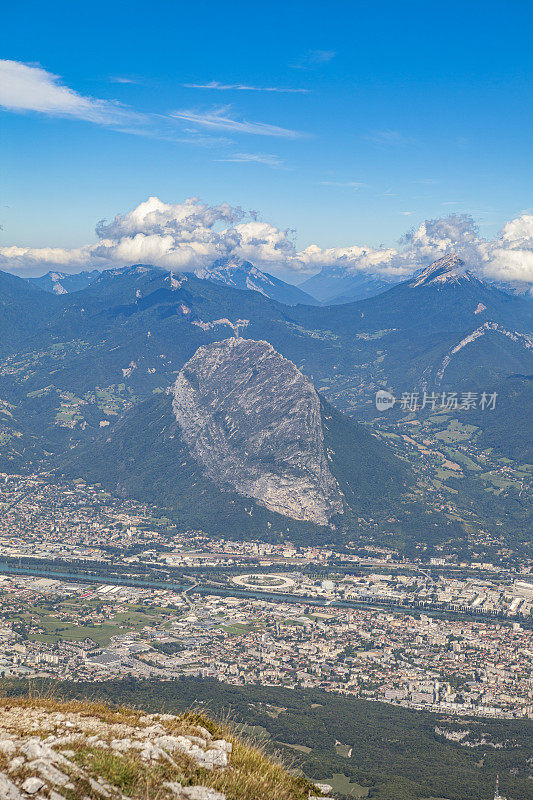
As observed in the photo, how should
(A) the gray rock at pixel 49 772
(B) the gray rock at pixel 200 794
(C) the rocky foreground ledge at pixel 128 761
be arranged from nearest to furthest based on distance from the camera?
1. (A) the gray rock at pixel 49 772
2. (C) the rocky foreground ledge at pixel 128 761
3. (B) the gray rock at pixel 200 794

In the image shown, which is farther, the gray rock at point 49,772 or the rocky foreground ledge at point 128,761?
the rocky foreground ledge at point 128,761

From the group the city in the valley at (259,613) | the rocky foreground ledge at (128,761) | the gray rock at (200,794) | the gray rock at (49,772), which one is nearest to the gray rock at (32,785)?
the rocky foreground ledge at (128,761)

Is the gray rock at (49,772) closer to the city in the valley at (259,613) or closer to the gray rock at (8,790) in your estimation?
the gray rock at (8,790)

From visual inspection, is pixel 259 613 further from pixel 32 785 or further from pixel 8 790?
pixel 8 790

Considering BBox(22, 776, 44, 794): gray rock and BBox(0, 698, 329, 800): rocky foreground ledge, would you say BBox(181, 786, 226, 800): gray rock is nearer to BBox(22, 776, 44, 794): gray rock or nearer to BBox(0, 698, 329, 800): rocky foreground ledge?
BBox(0, 698, 329, 800): rocky foreground ledge

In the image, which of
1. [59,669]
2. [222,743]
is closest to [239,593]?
[59,669]

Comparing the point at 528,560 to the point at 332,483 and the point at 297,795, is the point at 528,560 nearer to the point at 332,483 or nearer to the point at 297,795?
the point at 332,483

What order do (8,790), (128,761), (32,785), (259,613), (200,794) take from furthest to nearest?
(259,613) < (128,761) < (200,794) < (32,785) < (8,790)

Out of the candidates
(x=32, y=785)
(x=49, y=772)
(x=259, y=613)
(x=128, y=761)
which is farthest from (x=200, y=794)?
(x=259, y=613)

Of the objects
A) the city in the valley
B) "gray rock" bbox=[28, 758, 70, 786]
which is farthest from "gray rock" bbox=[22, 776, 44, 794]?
the city in the valley

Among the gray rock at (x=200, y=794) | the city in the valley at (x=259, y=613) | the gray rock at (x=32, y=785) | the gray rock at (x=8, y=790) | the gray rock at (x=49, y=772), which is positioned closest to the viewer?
the gray rock at (x=8, y=790)
